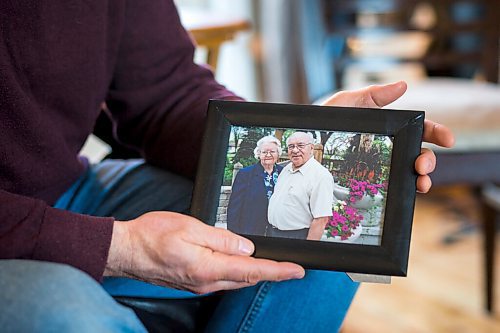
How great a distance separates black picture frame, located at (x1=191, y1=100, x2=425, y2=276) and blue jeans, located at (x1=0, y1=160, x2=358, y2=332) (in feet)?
0.40

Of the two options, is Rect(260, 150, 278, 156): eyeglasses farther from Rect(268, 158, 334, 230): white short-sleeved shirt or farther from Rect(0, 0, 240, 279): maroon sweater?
Rect(0, 0, 240, 279): maroon sweater

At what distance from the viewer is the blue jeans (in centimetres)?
58

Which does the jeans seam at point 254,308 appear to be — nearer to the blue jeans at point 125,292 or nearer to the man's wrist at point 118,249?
the blue jeans at point 125,292

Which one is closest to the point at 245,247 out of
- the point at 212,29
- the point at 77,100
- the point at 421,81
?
the point at 77,100

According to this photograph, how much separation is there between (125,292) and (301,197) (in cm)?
22

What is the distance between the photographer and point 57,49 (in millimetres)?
852

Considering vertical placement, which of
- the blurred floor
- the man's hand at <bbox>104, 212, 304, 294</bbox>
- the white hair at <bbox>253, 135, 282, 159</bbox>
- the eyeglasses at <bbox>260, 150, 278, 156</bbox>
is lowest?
the blurred floor

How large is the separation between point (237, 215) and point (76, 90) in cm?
27

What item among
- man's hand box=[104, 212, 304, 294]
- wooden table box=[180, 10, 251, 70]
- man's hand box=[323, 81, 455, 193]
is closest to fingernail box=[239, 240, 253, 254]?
man's hand box=[104, 212, 304, 294]

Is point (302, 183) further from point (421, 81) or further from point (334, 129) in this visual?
point (421, 81)

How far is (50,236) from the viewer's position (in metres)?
0.68

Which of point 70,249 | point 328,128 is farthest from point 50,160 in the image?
point 328,128

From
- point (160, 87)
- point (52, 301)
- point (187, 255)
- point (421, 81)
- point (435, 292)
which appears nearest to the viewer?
point (52, 301)

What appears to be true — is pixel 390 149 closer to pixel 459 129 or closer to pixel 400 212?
pixel 400 212
